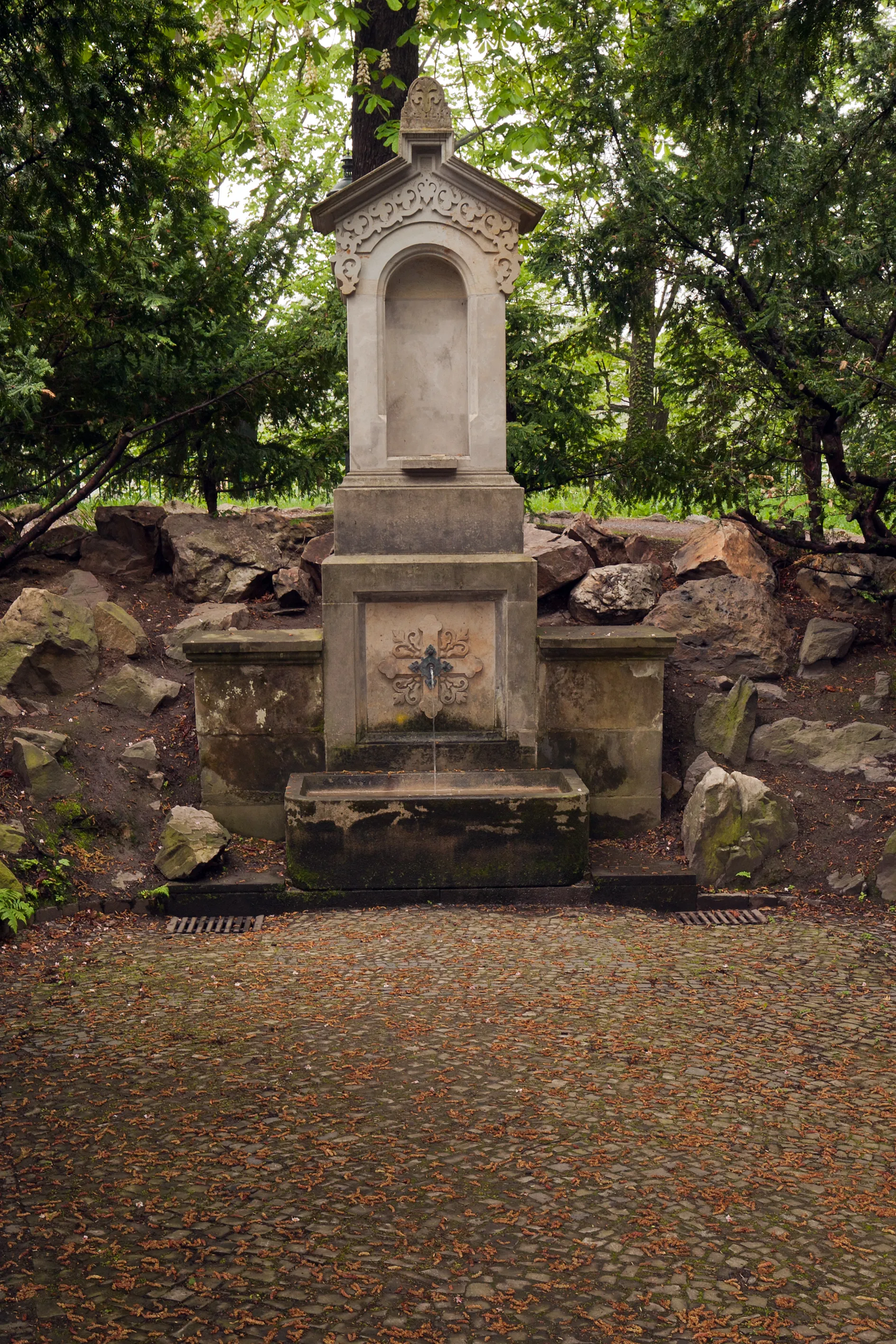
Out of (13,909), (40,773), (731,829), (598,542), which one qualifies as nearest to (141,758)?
(40,773)

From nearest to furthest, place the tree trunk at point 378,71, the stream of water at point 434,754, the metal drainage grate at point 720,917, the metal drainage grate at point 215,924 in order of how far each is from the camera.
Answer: the metal drainage grate at point 215,924 → the metal drainage grate at point 720,917 → the stream of water at point 434,754 → the tree trunk at point 378,71

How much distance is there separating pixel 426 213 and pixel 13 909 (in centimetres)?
471

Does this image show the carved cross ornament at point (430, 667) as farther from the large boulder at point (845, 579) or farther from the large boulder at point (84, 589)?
the large boulder at point (845, 579)

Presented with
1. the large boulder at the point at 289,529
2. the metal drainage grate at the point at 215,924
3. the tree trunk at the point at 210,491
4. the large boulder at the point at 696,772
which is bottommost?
the metal drainage grate at the point at 215,924

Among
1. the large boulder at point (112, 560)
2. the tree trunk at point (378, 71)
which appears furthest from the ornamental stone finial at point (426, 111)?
the large boulder at point (112, 560)

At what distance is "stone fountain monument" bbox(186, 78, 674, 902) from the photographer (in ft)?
23.7

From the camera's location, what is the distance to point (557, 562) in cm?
923

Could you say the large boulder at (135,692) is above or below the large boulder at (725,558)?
below

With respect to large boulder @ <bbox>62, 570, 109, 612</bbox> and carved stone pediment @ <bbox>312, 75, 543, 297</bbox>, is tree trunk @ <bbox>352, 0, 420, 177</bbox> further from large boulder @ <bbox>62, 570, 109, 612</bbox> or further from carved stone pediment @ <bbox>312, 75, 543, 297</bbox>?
large boulder @ <bbox>62, 570, 109, 612</bbox>

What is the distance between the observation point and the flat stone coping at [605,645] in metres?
7.32

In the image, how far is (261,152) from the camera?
10859 mm

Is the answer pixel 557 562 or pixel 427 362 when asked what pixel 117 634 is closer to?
pixel 427 362

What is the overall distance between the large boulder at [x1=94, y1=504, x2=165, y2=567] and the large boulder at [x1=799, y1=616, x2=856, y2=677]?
5.42m

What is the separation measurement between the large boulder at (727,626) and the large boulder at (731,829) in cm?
185
